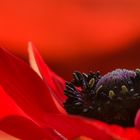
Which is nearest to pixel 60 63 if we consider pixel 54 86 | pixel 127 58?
pixel 127 58

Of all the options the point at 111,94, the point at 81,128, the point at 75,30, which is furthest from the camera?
the point at 75,30

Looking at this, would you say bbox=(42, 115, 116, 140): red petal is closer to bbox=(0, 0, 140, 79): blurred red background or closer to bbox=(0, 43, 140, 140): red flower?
bbox=(0, 43, 140, 140): red flower

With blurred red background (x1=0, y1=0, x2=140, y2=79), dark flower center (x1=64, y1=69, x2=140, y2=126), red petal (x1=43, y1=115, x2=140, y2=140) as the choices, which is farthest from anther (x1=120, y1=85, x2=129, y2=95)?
blurred red background (x1=0, y1=0, x2=140, y2=79)

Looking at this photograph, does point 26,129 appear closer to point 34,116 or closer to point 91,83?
point 34,116

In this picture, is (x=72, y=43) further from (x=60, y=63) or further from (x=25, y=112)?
(x=25, y=112)

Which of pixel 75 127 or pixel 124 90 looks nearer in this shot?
pixel 75 127

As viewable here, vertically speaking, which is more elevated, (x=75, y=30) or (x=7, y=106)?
(x=7, y=106)

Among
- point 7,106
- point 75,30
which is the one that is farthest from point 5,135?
point 75,30
